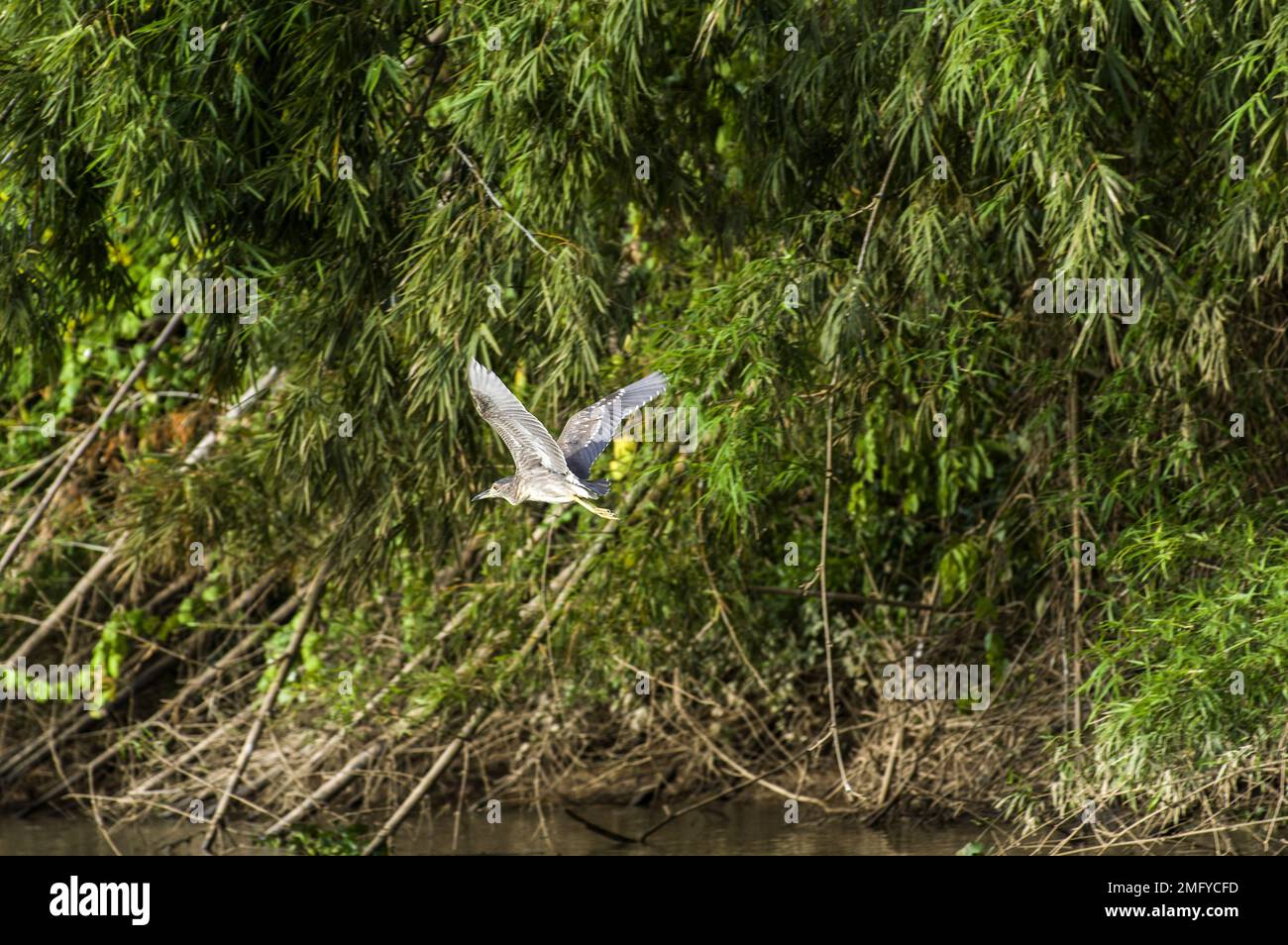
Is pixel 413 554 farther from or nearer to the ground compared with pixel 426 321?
nearer to the ground

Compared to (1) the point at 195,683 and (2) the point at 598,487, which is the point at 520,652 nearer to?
(1) the point at 195,683

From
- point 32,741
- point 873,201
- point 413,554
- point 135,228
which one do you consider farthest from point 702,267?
point 32,741

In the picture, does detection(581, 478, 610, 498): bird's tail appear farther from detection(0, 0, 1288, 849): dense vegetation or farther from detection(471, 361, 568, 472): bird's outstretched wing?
detection(0, 0, 1288, 849): dense vegetation

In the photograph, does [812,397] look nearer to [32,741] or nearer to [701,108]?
[701,108]

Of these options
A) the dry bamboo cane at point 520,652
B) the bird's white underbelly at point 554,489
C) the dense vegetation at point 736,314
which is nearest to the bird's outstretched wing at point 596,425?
the bird's white underbelly at point 554,489

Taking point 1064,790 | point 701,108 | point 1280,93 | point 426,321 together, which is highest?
point 701,108

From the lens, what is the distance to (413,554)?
18.2 ft

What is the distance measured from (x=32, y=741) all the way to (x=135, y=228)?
2865mm

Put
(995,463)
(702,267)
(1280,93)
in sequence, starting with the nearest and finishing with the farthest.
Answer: (1280,93) → (702,267) → (995,463)

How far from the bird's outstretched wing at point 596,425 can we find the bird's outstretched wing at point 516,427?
9 centimetres

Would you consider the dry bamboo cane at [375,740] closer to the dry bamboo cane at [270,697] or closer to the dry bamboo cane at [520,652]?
the dry bamboo cane at [520,652]

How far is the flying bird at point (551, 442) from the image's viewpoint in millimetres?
3154

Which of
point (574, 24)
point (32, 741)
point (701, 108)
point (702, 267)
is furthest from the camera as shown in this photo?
point (32, 741)

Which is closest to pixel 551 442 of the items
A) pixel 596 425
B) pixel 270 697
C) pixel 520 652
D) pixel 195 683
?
pixel 596 425
